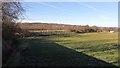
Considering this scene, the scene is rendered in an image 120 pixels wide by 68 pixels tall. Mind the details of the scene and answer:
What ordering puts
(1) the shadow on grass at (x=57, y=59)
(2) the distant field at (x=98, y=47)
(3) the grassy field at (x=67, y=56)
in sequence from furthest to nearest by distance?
(2) the distant field at (x=98, y=47)
(3) the grassy field at (x=67, y=56)
(1) the shadow on grass at (x=57, y=59)

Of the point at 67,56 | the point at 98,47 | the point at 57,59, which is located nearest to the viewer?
the point at 57,59

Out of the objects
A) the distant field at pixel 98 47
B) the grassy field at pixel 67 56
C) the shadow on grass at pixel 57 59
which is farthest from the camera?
the distant field at pixel 98 47

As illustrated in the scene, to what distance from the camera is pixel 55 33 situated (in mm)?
37344

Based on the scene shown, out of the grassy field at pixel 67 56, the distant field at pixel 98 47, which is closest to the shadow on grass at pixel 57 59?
the grassy field at pixel 67 56

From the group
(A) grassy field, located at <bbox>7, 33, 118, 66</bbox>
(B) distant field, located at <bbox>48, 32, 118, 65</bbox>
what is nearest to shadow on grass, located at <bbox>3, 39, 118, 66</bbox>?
(A) grassy field, located at <bbox>7, 33, 118, 66</bbox>

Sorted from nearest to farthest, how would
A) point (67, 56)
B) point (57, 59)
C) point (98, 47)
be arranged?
point (57, 59) → point (67, 56) → point (98, 47)

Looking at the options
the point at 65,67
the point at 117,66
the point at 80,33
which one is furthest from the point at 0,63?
the point at 80,33

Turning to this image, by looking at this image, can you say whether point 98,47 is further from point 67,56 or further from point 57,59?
point 57,59

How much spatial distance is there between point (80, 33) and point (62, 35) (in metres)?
3.65

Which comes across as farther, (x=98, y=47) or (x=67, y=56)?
(x=98, y=47)

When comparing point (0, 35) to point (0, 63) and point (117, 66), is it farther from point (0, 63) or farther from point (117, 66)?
point (117, 66)

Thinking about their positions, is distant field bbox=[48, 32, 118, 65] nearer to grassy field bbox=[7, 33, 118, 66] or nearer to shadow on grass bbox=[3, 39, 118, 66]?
grassy field bbox=[7, 33, 118, 66]

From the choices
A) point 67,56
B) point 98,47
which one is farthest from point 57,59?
point 98,47

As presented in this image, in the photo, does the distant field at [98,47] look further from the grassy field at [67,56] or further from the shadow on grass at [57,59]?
the shadow on grass at [57,59]
